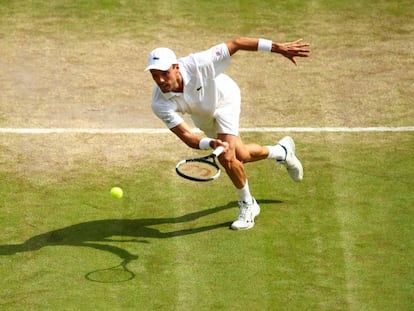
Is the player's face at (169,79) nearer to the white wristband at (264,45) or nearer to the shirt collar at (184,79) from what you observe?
the shirt collar at (184,79)

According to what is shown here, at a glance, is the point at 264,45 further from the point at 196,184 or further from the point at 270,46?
the point at 196,184

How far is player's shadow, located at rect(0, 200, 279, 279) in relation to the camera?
1395 cm

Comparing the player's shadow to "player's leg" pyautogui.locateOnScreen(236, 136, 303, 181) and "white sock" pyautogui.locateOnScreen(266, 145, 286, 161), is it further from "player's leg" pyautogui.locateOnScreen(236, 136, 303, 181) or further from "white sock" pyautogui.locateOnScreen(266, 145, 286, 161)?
"white sock" pyautogui.locateOnScreen(266, 145, 286, 161)

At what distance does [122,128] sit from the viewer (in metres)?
17.3

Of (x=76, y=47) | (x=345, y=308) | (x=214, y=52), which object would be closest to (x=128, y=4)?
(x=76, y=47)

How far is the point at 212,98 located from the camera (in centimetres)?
1440

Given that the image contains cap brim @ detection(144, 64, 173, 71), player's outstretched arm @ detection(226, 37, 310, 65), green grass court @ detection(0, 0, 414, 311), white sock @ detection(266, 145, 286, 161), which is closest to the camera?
green grass court @ detection(0, 0, 414, 311)

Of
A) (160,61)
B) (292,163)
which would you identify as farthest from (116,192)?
(292,163)

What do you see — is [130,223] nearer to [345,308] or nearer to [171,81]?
[171,81]

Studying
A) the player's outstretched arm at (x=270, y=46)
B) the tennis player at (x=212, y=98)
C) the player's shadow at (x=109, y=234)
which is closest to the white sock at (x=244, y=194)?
the tennis player at (x=212, y=98)

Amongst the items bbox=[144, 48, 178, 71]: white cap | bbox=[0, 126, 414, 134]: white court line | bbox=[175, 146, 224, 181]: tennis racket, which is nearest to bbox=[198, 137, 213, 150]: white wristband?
bbox=[175, 146, 224, 181]: tennis racket

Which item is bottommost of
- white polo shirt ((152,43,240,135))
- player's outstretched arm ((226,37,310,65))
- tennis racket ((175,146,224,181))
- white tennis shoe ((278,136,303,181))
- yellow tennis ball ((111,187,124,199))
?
yellow tennis ball ((111,187,124,199))

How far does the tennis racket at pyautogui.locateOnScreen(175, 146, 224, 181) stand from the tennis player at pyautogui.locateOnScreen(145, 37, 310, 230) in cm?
15

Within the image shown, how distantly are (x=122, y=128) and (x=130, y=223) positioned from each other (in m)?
2.88
